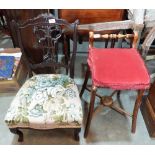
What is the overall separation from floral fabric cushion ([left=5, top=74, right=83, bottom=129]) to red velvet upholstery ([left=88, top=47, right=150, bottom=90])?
230mm

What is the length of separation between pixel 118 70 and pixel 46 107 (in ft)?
1.70

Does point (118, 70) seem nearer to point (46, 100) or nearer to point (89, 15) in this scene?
point (46, 100)

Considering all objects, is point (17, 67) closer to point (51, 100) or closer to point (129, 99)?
point (51, 100)

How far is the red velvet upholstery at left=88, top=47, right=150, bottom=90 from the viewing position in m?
1.15

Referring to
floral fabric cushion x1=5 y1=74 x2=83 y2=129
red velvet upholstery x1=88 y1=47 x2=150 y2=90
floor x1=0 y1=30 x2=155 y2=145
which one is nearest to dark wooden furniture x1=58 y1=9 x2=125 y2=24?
red velvet upholstery x1=88 y1=47 x2=150 y2=90

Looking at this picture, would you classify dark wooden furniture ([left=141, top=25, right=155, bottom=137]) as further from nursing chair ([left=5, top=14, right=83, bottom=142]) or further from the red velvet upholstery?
nursing chair ([left=5, top=14, right=83, bottom=142])

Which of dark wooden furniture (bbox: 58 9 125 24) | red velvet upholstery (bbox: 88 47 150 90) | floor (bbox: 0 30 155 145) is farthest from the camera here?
dark wooden furniture (bbox: 58 9 125 24)

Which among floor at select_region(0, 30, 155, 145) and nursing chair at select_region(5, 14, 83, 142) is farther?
Result: floor at select_region(0, 30, 155, 145)

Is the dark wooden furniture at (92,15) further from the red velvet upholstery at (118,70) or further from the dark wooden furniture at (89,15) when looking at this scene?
the red velvet upholstery at (118,70)

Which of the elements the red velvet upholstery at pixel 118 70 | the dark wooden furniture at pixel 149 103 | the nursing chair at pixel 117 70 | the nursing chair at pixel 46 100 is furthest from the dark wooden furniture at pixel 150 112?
Result: the nursing chair at pixel 46 100

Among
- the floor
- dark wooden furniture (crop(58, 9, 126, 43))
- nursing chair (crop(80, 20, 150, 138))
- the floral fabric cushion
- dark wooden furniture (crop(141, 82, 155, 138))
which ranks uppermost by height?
dark wooden furniture (crop(58, 9, 126, 43))

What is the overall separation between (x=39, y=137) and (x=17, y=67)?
0.72m
